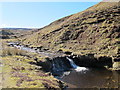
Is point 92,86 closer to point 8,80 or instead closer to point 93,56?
point 8,80

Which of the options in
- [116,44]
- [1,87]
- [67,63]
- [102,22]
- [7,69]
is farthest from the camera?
[102,22]

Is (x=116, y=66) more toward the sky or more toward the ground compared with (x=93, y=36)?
more toward the ground

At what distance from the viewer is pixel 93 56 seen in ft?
169

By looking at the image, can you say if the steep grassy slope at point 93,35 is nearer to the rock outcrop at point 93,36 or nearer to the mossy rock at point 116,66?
the rock outcrop at point 93,36

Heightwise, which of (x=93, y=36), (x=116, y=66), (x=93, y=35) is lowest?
(x=116, y=66)

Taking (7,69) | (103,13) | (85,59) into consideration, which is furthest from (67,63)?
(103,13)

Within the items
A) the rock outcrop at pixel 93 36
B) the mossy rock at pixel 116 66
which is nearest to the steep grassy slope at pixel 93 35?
the rock outcrop at pixel 93 36

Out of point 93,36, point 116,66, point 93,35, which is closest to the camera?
point 116,66

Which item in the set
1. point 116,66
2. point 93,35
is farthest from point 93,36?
point 116,66

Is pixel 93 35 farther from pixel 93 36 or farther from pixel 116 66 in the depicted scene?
pixel 116 66

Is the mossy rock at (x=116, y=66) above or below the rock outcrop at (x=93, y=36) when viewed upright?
below

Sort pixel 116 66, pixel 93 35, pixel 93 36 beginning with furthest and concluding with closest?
pixel 93 35 → pixel 93 36 → pixel 116 66

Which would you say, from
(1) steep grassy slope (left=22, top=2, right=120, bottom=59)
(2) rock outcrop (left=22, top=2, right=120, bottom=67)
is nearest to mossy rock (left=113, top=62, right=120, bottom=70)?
(2) rock outcrop (left=22, top=2, right=120, bottom=67)

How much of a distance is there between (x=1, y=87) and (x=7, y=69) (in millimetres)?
8795
